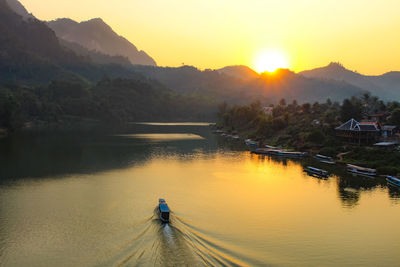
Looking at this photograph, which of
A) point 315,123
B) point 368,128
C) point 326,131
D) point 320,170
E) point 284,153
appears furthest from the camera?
point 315,123

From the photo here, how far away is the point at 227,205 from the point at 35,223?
32.9 metres

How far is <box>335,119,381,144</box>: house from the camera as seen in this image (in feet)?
357

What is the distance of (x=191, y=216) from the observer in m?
53.0

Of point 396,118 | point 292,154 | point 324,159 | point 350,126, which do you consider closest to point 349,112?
point 396,118

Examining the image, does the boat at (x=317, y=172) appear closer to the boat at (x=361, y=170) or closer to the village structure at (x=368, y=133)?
the boat at (x=361, y=170)

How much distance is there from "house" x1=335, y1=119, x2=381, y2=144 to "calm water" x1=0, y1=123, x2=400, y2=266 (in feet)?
77.7

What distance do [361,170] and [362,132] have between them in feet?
91.7

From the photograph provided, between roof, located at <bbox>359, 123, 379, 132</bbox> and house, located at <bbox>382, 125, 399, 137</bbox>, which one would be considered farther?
house, located at <bbox>382, 125, 399, 137</bbox>

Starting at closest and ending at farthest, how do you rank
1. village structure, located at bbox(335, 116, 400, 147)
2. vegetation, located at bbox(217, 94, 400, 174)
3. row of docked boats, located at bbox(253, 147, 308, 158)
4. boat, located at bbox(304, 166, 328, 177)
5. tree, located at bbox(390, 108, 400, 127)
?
boat, located at bbox(304, 166, 328, 177) < vegetation, located at bbox(217, 94, 400, 174) < village structure, located at bbox(335, 116, 400, 147) < tree, located at bbox(390, 108, 400, 127) < row of docked boats, located at bbox(253, 147, 308, 158)

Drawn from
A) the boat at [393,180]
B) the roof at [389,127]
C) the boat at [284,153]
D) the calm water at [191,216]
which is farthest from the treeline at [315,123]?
the calm water at [191,216]

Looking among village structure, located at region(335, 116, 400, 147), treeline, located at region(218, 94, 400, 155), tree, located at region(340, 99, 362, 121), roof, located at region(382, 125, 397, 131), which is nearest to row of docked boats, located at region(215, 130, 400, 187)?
treeline, located at region(218, 94, 400, 155)

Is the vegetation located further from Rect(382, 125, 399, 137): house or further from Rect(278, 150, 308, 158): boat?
Rect(278, 150, 308, 158): boat

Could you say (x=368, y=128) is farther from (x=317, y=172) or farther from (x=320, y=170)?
(x=317, y=172)

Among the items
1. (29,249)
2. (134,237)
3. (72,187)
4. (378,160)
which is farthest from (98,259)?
(378,160)
